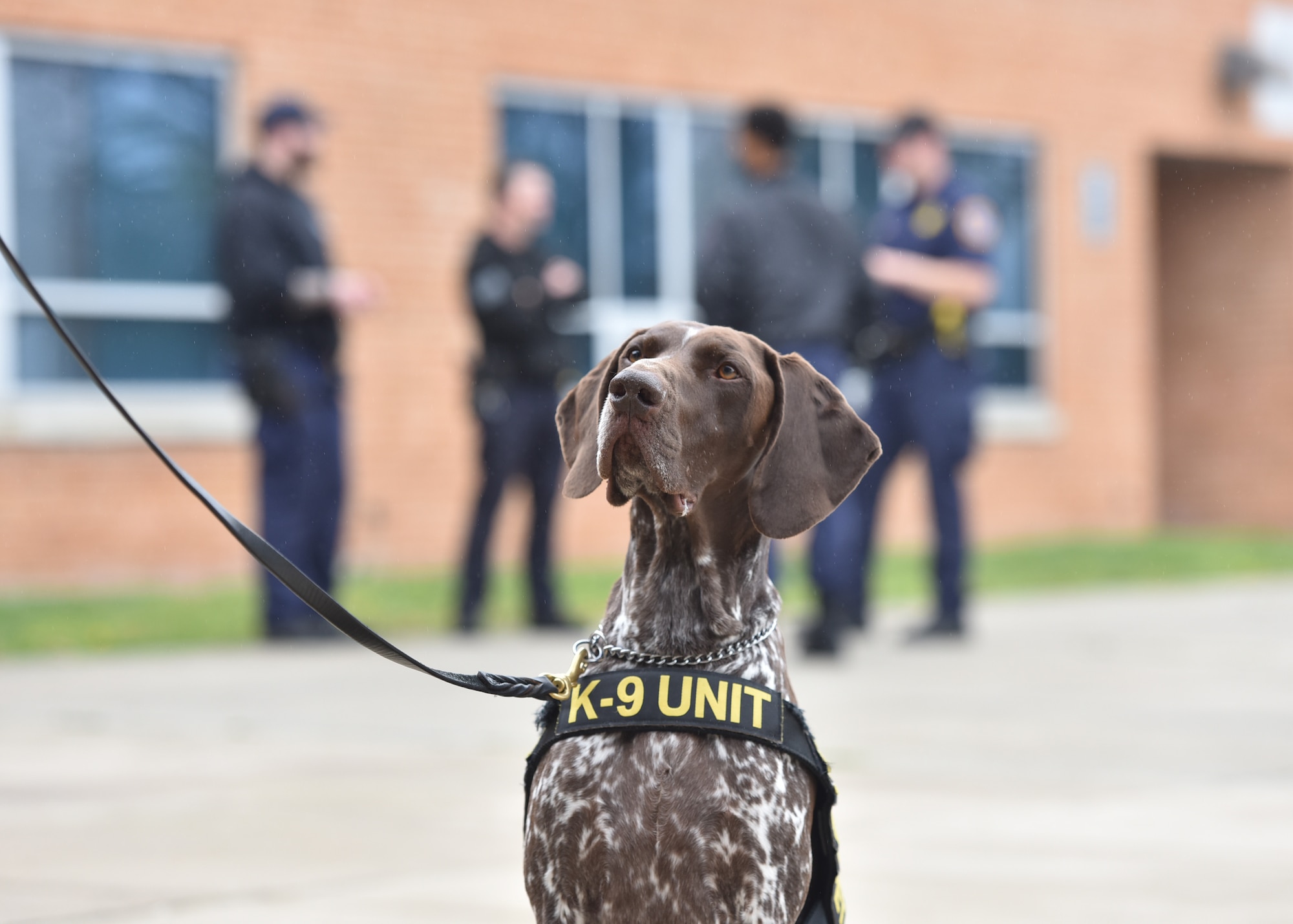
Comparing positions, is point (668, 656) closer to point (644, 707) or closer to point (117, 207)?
point (644, 707)

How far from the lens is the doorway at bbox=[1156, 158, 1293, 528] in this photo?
843 inches

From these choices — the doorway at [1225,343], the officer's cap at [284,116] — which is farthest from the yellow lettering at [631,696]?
the doorway at [1225,343]

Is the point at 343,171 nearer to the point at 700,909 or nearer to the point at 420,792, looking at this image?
the point at 420,792

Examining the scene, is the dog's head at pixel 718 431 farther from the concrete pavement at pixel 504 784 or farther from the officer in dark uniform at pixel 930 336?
the officer in dark uniform at pixel 930 336

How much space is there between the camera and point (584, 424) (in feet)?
10.6

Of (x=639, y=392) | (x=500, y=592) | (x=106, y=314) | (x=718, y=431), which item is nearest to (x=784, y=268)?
(x=500, y=592)

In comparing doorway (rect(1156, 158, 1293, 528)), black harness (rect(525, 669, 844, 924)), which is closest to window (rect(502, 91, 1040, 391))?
doorway (rect(1156, 158, 1293, 528))

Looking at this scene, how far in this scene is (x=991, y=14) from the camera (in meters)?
18.7

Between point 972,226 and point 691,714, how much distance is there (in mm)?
6920

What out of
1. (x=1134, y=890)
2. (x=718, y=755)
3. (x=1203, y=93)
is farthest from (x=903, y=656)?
(x=1203, y=93)

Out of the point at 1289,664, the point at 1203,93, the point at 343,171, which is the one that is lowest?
the point at 1289,664

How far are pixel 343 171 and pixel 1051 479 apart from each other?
25.8ft

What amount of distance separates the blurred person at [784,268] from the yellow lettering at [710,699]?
5.69 meters

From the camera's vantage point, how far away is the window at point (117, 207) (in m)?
13.3
